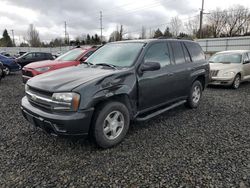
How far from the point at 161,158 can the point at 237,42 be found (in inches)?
1103

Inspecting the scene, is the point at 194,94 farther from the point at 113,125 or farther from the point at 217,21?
the point at 217,21

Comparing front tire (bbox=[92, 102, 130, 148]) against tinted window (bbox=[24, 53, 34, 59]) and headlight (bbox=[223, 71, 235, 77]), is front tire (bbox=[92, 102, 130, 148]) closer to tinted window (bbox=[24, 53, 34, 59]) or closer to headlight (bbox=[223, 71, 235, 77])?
headlight (bbox=[223, 71, 235, 77])

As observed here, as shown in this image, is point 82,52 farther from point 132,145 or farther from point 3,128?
point 132,145

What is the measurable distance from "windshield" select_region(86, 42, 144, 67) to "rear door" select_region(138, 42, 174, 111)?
256 mm

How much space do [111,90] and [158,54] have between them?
1.52 metres

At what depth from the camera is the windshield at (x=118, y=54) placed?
361cm

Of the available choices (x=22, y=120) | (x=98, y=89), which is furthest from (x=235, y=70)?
(x=22, y=120)

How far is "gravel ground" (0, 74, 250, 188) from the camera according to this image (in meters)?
2.40

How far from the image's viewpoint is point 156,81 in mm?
3758

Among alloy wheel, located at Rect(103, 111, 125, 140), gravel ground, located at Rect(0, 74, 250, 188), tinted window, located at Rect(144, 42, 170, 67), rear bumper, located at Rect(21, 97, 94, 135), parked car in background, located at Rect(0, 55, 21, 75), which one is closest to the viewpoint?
gravel ground, located at Rect(0, 74, 250, 188)

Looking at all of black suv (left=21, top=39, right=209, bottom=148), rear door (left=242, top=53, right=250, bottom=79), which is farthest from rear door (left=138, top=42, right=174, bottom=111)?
rear door (left=242, top=53, right=250, bottom=79)

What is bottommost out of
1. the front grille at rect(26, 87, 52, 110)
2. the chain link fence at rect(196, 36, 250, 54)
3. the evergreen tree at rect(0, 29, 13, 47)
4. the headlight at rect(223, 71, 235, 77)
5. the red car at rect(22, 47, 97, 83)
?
the front grille at rect(26, 87, 52, 110)

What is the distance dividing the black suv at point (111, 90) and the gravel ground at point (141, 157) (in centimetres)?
34

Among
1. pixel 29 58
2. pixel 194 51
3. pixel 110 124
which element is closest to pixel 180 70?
→ pixel 194 51
